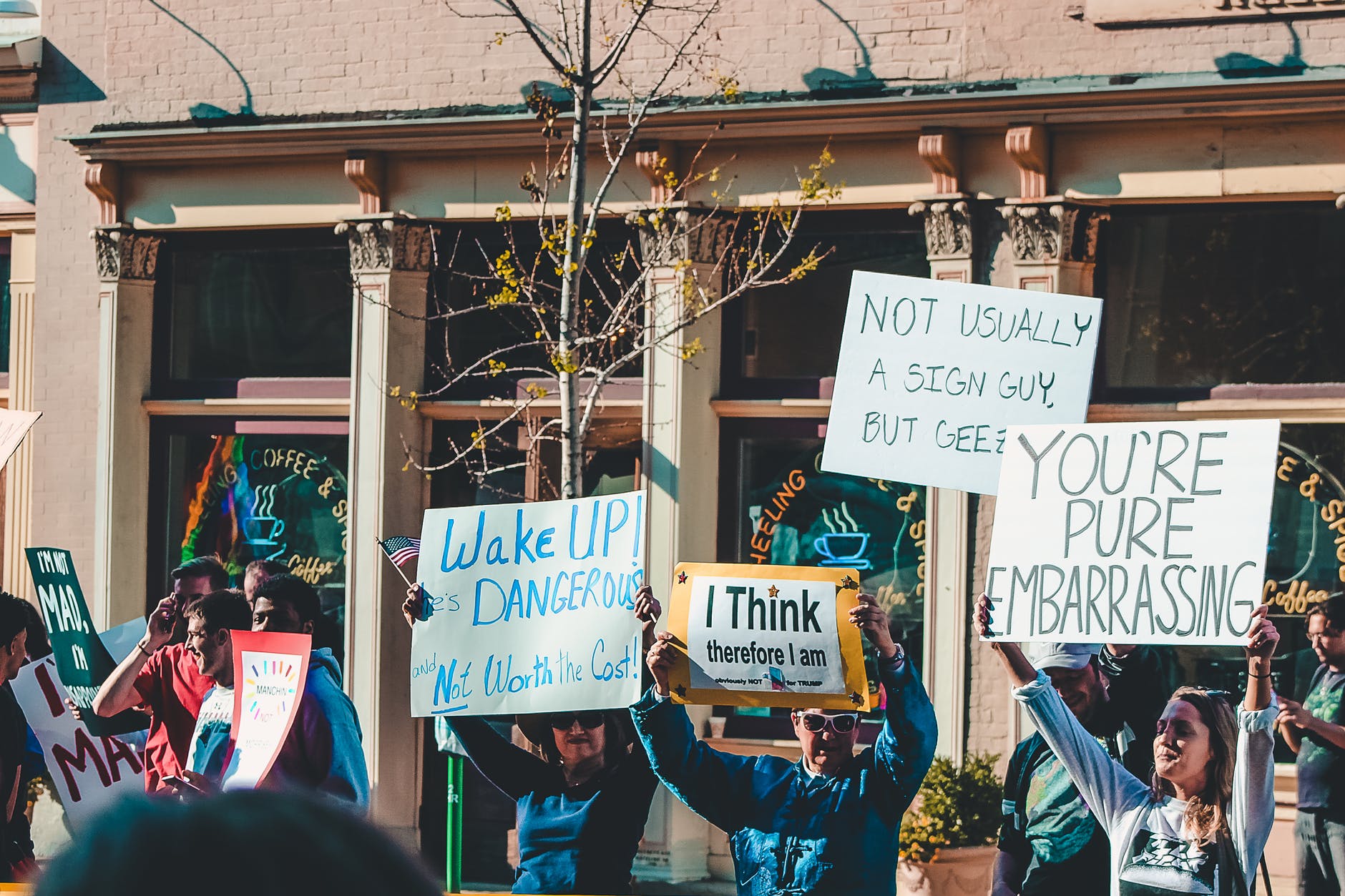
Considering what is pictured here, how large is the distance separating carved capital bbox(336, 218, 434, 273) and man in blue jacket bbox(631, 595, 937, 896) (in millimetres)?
6237

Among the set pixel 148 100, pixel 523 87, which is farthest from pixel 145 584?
pixel 523 87

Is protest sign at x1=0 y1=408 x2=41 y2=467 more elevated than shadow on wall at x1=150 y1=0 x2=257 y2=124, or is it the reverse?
shadow on wall at x1=150 y1=0 x2=257 y2=124

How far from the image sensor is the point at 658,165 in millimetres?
10539

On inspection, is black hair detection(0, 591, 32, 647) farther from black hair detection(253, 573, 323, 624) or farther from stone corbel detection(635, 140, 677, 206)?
stone corbel detection(635, 140, 677, 206)

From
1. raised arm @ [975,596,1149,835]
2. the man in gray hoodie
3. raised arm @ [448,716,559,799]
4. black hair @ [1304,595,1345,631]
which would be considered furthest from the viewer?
black hair @ [1304,595,1345,631]

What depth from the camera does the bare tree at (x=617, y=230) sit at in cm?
1012

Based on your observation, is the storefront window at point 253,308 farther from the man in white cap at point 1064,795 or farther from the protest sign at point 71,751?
the man in white cap at point 1064,795

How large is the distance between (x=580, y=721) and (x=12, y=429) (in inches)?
157

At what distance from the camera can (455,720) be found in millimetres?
6227

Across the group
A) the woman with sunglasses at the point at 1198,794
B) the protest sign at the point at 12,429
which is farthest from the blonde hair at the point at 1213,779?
the protest sign at the point at 12,429

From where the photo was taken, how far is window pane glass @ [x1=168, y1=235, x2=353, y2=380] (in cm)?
1159

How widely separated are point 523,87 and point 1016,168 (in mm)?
2964

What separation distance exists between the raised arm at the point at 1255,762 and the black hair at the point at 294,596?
3.39m

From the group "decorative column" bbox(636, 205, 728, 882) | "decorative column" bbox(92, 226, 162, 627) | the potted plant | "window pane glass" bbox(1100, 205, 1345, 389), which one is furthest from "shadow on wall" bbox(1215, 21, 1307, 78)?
"decorative column" bbox(92, 226, 162, 627)
